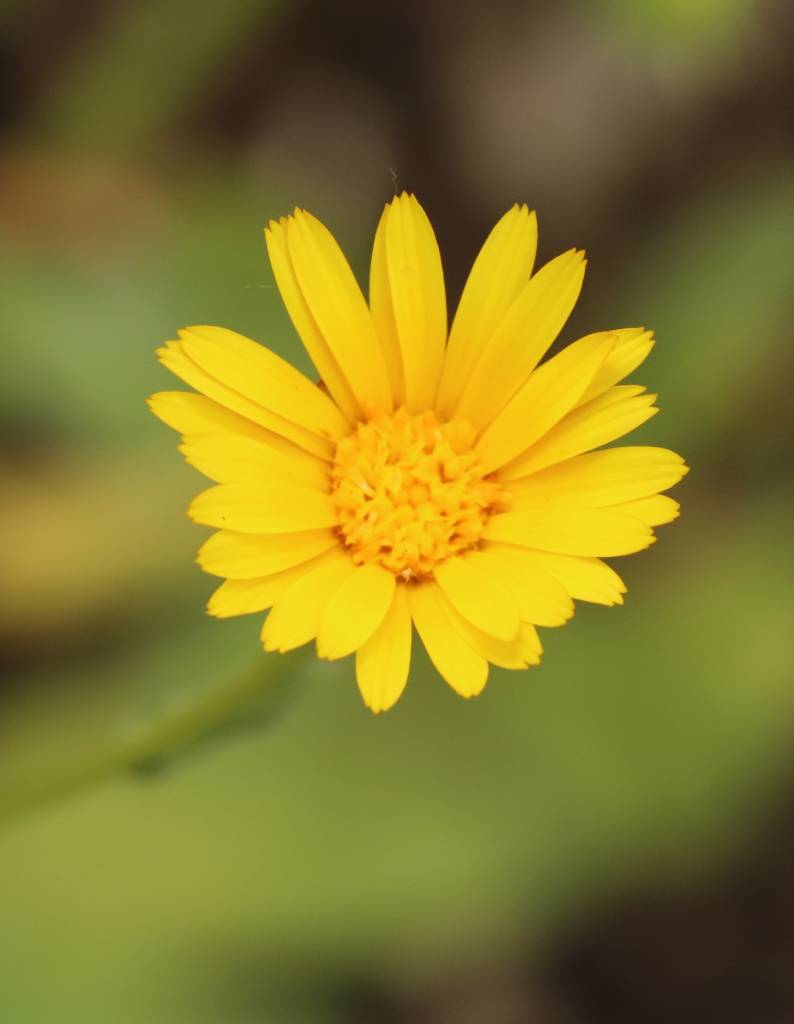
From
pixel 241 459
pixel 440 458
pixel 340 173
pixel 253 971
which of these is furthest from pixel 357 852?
pixel 340 173

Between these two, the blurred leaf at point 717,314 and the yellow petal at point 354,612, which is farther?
the blurred leaf at point 717,314

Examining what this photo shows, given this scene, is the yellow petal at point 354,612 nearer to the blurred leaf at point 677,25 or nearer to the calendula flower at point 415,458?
the calendula flower at point 415,458

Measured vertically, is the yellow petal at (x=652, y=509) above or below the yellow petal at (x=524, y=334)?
below

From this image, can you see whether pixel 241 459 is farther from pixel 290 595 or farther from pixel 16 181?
pixel 16 181

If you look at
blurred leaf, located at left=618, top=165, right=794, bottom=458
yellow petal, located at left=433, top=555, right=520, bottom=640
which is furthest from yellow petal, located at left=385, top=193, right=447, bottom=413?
blurred leaf, located at left=618, top=165, right=794, bottom=458

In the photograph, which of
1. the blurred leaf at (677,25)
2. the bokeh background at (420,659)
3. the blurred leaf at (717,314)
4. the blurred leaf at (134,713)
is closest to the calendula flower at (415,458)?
the blurred leaf at (134,713)

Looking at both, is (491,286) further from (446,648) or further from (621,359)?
(446,648)

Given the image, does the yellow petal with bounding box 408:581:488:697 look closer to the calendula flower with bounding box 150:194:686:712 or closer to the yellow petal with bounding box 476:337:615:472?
the calendula flower with bounding box 150:194:686:712

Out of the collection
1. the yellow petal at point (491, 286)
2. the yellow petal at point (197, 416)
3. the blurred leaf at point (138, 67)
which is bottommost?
the yellow petal at point (197, 416)
